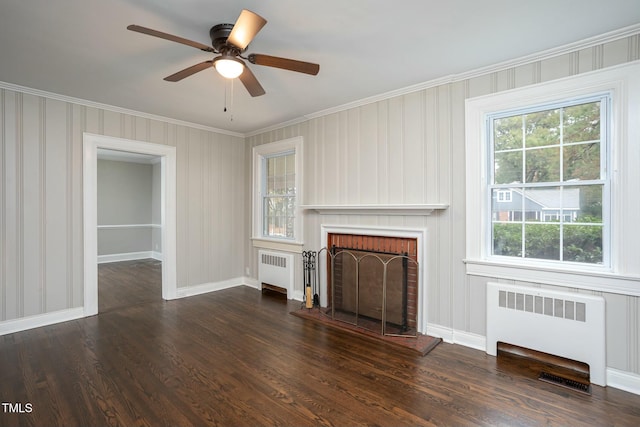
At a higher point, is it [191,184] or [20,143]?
[20,143]

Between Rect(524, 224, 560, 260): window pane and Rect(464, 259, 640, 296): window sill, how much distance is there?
15cm

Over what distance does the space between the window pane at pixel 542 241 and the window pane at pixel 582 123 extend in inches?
29.5

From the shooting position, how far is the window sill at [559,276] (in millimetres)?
2377

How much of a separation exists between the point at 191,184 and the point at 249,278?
185cm

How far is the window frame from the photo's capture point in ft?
7.71

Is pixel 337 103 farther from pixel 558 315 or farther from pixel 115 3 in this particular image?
pixel 558 315

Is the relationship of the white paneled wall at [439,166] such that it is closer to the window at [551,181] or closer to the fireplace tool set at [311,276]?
the window at [551,181]

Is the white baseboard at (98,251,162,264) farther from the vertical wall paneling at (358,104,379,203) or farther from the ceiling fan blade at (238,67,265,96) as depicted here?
the ceiling fan blade at (238,67,265,96)

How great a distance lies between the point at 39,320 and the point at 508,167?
5.22m

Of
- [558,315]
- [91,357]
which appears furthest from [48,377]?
[558,315]

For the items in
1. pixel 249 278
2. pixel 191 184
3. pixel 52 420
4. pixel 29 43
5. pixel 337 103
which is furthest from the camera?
pixel 249 278

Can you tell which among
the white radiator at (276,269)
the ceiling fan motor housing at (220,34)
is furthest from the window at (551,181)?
the white radiator at (276,269)

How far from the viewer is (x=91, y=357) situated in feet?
9.41

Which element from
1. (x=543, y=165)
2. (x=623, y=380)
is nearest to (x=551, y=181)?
(x=543, y=165)
